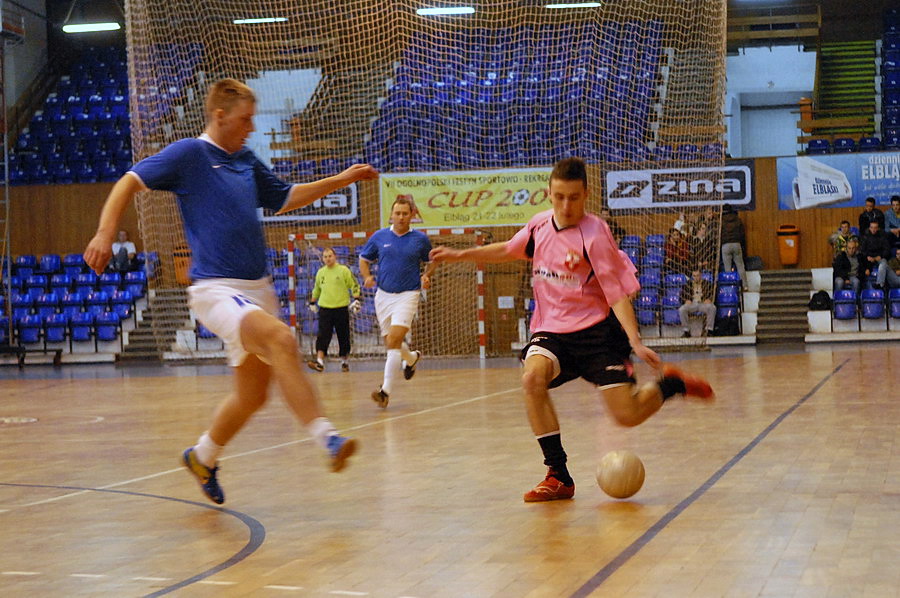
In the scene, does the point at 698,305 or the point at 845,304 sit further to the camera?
the point at 845,304

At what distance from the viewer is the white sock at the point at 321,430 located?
189 inches

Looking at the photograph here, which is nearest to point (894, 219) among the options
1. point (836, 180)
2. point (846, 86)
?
point (836, 180)

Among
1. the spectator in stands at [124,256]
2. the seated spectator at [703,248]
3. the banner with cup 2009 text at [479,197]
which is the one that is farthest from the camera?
the spectator in stands at [124,256]

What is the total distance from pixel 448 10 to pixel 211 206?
14690 millimetres

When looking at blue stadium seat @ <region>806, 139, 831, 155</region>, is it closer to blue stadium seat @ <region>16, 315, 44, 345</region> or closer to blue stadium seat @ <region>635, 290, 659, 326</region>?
blue stadium seat @ <region>635, 290, 659, 326</region>

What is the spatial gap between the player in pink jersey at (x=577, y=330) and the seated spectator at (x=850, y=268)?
16647mm

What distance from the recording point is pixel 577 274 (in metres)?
5.68

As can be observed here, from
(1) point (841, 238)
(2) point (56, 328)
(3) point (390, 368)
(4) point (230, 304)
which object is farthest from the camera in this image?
(2) point (56, 328)

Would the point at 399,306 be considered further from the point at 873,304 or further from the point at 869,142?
the point at 869,142

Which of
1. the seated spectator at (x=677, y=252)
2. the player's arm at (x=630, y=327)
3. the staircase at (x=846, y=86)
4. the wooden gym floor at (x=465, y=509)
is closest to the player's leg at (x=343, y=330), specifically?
the wooden gym floor at (x=465, y=509)

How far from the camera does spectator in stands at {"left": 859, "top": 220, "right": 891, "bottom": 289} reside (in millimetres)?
20609

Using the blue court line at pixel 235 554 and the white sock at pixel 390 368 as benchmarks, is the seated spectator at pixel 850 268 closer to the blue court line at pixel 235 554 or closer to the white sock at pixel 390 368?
the white sock at pixel 390 368

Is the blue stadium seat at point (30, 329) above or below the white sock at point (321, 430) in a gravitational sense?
below

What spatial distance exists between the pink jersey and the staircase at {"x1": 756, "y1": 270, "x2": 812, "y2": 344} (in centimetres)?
1637
